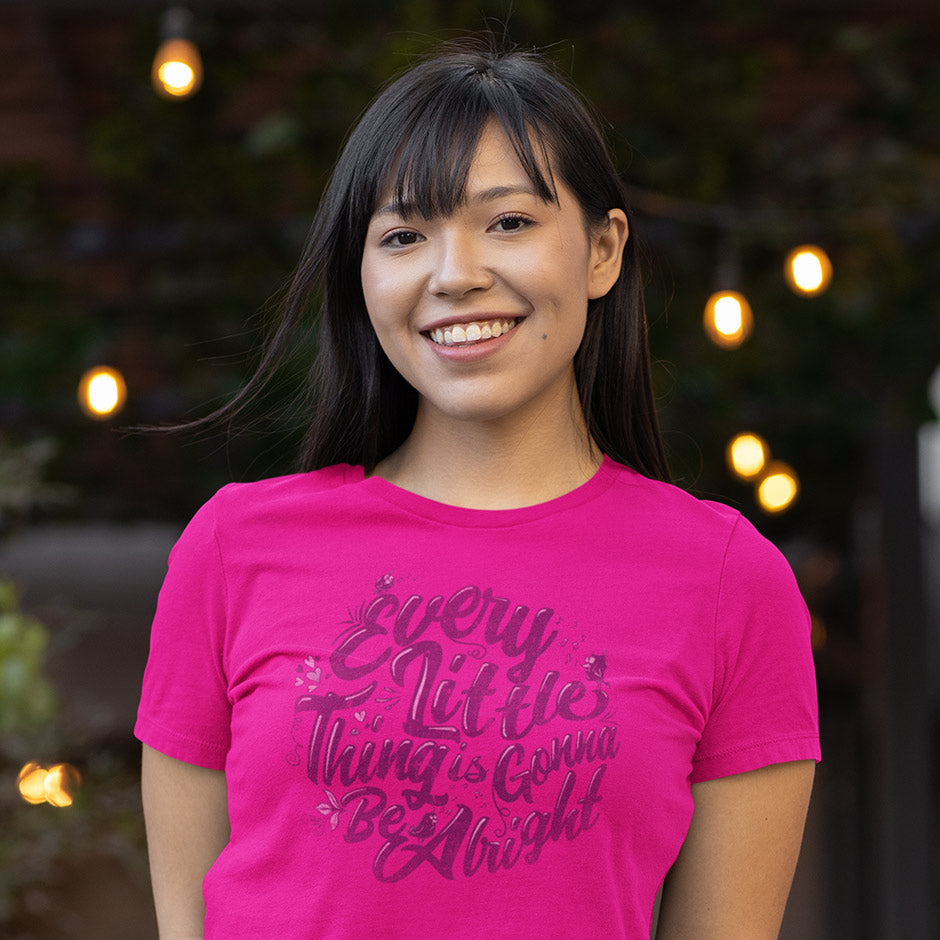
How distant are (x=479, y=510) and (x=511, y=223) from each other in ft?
0.80

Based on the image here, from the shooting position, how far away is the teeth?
1.11 m

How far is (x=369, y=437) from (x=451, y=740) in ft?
1.08

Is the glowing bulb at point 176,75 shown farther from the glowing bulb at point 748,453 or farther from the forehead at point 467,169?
the forehead at point 467,169

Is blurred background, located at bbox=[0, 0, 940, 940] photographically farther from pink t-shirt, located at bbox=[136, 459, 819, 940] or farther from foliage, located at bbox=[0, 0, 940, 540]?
pink t-shirt, located at bbox=[136, 459, 819, 940]

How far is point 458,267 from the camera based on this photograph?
1.10 m

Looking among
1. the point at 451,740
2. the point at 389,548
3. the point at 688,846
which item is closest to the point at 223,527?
the point at 389,548

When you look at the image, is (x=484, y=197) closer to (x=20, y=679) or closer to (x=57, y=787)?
(x=20, y=679)

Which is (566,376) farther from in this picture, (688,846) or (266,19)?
(266,19)

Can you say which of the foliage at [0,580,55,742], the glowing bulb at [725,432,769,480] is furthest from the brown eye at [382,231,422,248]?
the glowing bulb at [725,432,769,480]

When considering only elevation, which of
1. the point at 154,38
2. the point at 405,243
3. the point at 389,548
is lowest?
the point at 389,548

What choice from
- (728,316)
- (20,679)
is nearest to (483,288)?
(20,679)

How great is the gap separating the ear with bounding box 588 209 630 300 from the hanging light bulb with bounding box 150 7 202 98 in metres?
1.80

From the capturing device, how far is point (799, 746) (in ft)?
3.79

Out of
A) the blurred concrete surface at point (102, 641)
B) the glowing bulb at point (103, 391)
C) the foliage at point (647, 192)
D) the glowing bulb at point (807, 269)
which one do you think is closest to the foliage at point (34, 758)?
the glowing bulb at point (103, 391)
